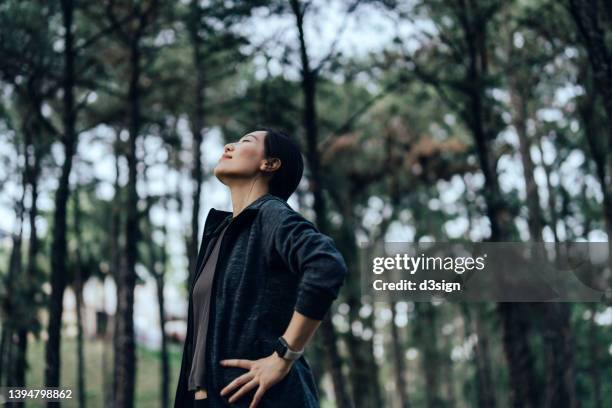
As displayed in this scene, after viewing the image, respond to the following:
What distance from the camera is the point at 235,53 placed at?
38.5ft

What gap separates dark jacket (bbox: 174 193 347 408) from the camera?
88.0 inches

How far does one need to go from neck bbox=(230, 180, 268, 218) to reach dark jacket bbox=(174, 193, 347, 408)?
4.8 inches

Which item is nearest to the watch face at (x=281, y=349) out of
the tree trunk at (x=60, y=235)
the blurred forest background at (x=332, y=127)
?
the blurred forest background at (x=332, y=127)

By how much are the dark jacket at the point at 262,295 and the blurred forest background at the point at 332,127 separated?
460 centimetres

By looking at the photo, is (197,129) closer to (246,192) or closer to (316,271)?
(246,192)

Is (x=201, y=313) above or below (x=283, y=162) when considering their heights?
A: below

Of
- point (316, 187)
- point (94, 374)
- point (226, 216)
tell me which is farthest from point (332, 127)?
point (94, 374)

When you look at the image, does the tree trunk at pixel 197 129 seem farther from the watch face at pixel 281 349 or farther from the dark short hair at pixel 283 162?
the watch face at pixel 281 349

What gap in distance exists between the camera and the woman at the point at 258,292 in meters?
2.22

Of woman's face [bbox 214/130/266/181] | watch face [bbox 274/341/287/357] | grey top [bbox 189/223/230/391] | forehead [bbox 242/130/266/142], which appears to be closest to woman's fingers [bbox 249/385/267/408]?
watch face [bbox 274/341/287/357]

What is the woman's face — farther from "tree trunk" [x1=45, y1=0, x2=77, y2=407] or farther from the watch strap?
"tree trunk" [x1=45, y1=0, x2=77, y2=407]

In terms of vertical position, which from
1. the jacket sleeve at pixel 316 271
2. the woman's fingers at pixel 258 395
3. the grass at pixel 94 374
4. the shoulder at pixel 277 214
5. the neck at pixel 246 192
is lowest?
the grass at pixel 94 374

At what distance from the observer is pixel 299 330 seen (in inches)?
87.4

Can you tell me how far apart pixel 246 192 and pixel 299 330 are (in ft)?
2.25
